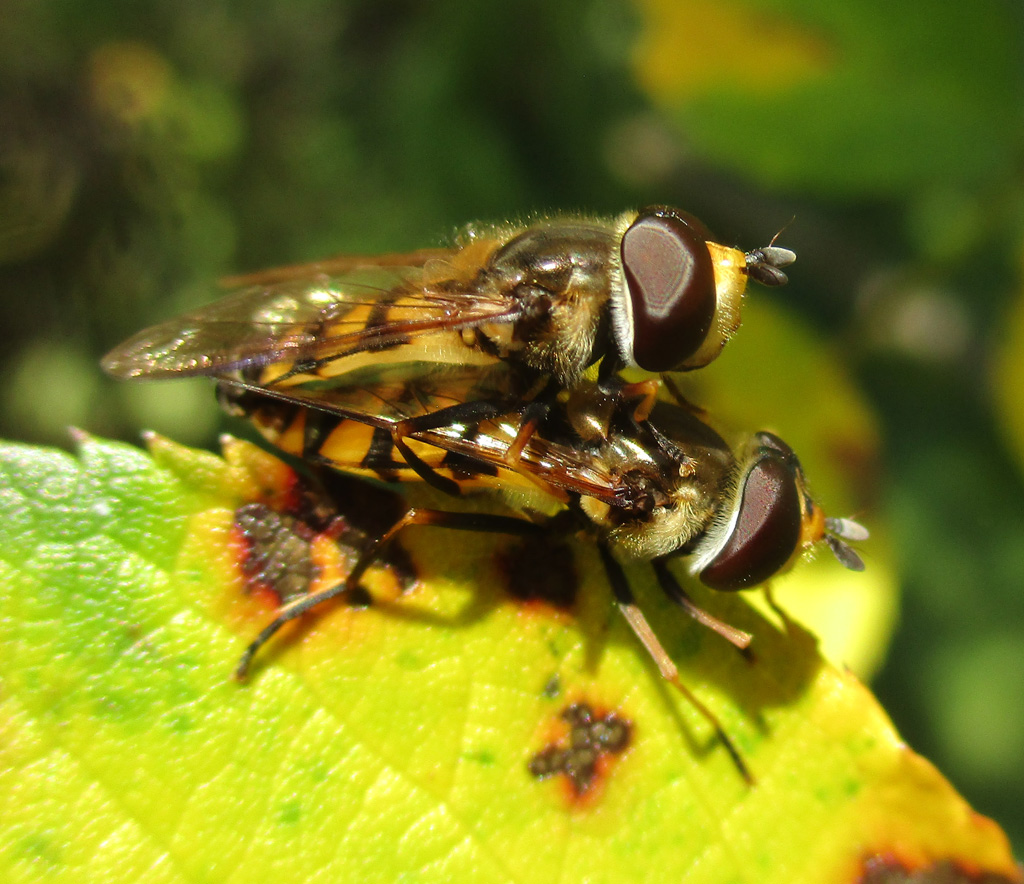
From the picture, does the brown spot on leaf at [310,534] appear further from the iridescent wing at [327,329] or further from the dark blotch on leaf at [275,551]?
the iridescent wing at [327,329]

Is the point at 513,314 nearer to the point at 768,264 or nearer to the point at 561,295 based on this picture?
the point at 561,295

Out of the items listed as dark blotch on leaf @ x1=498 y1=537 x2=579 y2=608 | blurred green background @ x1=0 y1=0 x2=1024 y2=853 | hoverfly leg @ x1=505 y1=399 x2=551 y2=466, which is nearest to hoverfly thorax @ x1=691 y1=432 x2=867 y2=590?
dark blotch on leaf @ x1=498 y1=537 x2=579 y2=608

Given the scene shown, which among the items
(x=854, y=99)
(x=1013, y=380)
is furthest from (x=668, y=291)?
(x=854, y=99)

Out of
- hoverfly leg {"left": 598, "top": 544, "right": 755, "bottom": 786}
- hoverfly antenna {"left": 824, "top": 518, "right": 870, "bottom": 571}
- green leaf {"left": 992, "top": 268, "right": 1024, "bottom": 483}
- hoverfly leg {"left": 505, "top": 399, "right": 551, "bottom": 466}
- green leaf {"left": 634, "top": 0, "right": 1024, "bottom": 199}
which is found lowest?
hoverfly leg {"left": 598, "top": 544, "right": 755, "bottom": 786}

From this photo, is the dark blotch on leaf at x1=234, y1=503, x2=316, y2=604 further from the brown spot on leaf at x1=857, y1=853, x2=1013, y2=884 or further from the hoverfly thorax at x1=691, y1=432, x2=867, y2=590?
the brown spot on leaf at x1=857, y1=853, x2=1013, y2=884

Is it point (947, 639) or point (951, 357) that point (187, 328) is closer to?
point (951, 357)

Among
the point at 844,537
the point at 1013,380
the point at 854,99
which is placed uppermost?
the point at 854,99

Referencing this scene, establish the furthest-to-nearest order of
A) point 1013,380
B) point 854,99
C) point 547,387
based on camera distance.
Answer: point 854,99 → point 1013,380 → point 547,387

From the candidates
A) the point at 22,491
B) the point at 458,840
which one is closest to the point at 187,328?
the point at 22,491
